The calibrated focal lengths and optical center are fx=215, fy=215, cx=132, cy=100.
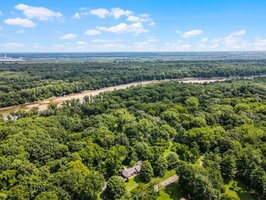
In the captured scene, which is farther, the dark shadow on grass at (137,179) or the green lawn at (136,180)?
the dark shadow on grass at (137,179)

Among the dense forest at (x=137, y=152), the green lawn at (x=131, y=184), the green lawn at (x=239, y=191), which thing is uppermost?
the dense forest at (x=137, y=152)

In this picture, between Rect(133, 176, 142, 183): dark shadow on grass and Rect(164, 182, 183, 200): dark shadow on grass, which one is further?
Rect(133, 176, 142, 183): dark shadow on grass

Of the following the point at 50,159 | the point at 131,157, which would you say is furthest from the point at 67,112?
the point at 131,157

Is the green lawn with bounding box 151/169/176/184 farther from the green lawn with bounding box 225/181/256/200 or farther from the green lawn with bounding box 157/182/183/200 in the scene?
the green lawn with bounding box 225/181/256/200

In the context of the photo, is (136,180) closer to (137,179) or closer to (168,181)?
(137,179)

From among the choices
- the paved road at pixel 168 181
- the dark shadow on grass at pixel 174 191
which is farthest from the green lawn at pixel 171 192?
the paved road at pixel 168 181

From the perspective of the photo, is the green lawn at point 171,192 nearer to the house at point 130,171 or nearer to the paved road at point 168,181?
the paved road at point 168,181

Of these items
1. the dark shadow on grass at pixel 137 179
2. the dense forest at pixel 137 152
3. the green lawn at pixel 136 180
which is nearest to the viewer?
the dense forest at pixel 137 152

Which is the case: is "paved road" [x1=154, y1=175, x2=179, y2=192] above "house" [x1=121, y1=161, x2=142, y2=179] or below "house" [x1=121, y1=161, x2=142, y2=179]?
below

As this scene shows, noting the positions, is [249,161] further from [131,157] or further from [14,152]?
[14,152]

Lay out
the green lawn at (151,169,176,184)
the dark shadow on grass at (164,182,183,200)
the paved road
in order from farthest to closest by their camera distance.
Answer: the green lawn at (151,169,176,184), the paved road, the dark shadow on grass at (164,182,183,200)

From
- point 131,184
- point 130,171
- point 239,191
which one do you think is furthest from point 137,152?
point 239,191

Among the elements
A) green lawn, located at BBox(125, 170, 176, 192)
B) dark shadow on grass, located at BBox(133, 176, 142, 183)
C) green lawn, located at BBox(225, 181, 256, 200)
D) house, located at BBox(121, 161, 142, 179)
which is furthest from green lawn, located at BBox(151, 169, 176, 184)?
green lawn, located at BBox(225, 181, 256, 200)
